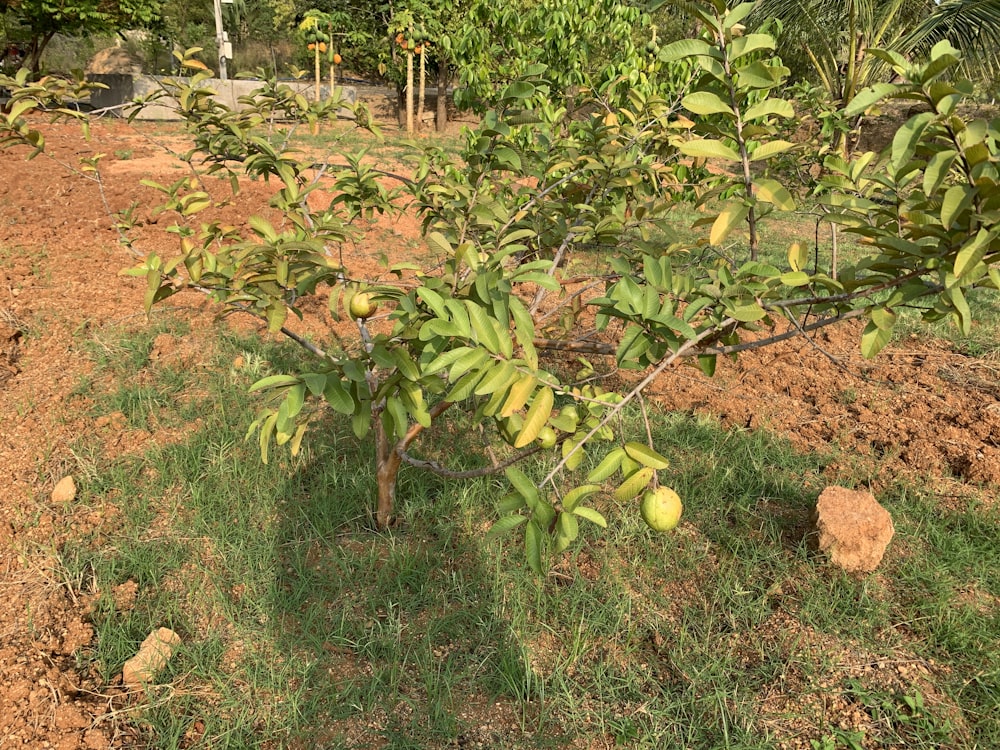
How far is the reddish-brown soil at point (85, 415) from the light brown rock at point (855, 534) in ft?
1.72

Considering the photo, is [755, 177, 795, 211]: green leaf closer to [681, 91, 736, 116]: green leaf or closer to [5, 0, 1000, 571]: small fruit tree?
[5, 0, 1000, 571]: small fruit tree

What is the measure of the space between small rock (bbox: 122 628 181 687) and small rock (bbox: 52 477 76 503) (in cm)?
84

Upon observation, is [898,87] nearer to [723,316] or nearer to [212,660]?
[723,316]

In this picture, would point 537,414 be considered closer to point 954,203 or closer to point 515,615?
point 954,203

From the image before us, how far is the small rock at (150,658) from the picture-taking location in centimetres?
176

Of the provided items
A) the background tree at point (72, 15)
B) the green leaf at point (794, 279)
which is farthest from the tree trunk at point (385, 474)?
the background tree at point (72, 15)

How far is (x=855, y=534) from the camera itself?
2076 mm

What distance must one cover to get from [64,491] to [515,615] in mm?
1785

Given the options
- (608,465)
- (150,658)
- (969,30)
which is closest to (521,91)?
(608,465)

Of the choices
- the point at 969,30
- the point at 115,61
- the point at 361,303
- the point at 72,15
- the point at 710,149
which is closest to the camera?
the point at 710,149

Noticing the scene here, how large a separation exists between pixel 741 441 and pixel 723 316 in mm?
1611

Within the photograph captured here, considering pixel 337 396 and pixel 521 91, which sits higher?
pixel 521 91

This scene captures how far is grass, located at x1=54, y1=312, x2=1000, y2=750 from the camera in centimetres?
170

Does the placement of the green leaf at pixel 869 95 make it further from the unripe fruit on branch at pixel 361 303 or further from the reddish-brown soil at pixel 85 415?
the unripe fruit on branch at pixel 361 303
